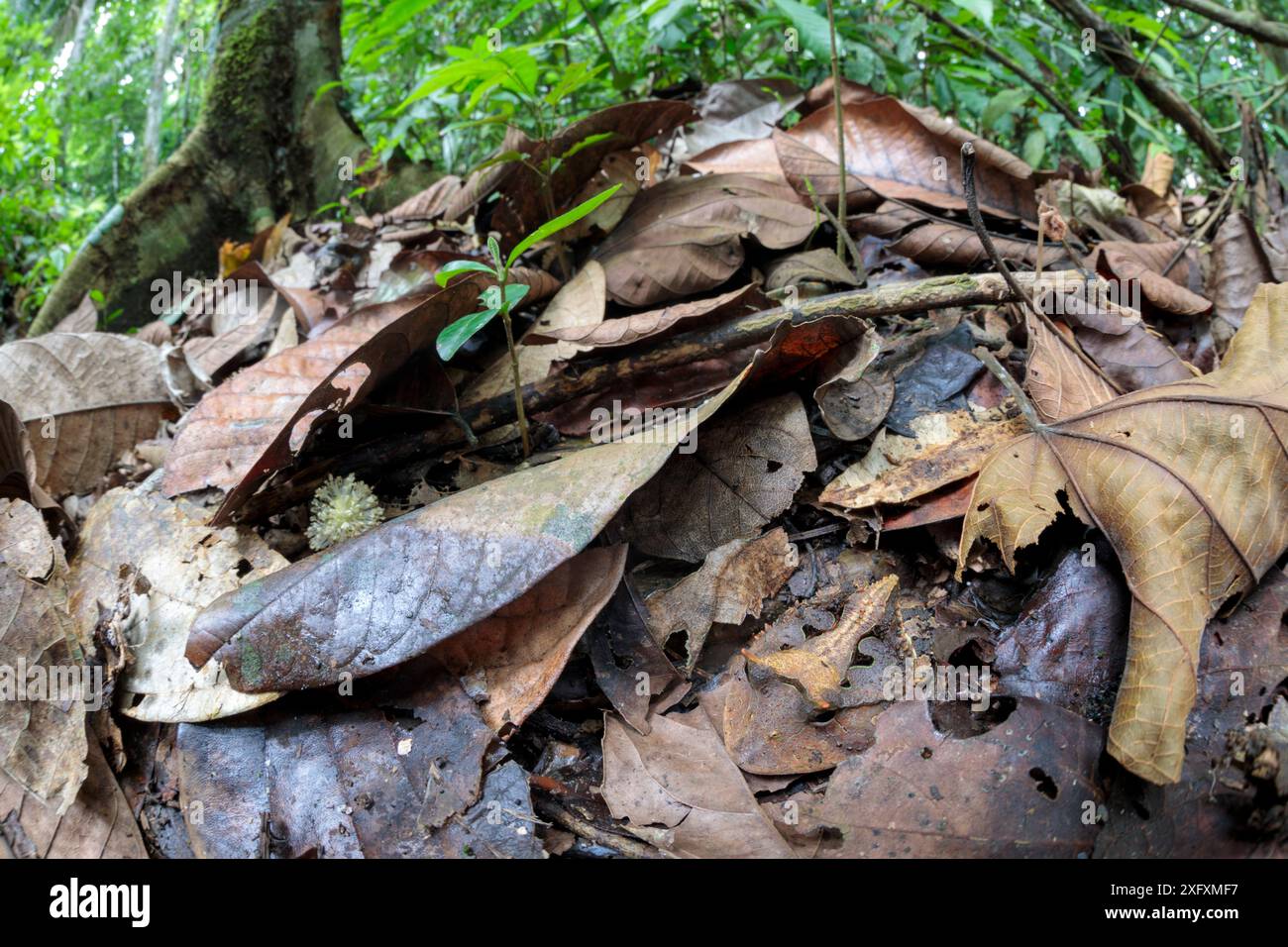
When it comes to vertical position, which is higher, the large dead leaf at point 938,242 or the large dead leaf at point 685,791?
the large dead leaf at point 938,242

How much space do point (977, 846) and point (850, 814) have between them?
194mm

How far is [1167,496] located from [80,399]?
287 centimetres

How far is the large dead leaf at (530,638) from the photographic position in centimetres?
153

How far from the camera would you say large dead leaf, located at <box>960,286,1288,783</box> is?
4.26 ft

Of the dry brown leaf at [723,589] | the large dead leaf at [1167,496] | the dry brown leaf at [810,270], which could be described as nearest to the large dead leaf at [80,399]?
the dry brown leaf at [723,589]

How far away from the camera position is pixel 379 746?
1.54 m

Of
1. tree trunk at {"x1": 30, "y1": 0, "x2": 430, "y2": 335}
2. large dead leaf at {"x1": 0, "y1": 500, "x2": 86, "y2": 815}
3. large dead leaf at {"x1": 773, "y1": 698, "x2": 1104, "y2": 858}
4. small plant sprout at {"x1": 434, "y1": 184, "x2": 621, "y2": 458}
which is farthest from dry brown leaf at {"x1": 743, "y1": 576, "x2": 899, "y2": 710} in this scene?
tree trunk at {"x1": 30, "y1": 0, "x2": 430, "y2": 335}

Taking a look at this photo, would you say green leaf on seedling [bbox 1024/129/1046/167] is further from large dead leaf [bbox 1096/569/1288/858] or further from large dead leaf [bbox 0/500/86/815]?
large dead leaf [bbox 0/500/86/815]

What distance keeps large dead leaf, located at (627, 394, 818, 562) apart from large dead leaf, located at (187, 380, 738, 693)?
23 centimetres

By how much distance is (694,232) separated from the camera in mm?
2309

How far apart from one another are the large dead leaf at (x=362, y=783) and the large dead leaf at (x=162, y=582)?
0.08 m

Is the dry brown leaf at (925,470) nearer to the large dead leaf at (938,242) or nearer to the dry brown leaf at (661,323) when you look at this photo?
the dry brown leaf at (661,323)

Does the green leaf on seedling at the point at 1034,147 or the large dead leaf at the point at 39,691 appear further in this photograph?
the green leaf on seedling at the point at 1034,147
